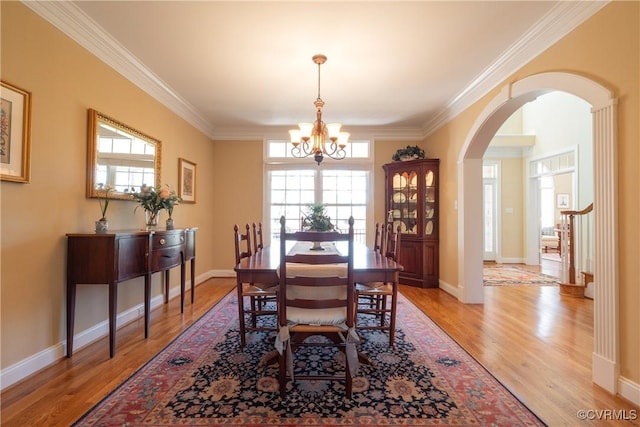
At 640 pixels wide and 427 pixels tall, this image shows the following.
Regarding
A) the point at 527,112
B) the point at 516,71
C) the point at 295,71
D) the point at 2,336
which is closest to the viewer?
the point at 2,336

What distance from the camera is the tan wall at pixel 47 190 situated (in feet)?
6.38

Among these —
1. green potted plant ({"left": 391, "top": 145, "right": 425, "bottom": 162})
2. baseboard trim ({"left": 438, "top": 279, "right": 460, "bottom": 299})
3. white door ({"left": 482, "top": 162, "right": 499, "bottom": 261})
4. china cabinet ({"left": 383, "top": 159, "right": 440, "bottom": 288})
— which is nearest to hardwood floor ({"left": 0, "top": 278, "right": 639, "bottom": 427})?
baseboard trim ({"left": 438, "top": 279, "right": 460, "bottom": 299})

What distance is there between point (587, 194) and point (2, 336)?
7.17 m

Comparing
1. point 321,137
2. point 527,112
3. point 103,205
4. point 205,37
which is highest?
point 527,112

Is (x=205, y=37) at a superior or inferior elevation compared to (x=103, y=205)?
superior

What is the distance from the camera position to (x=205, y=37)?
264cm

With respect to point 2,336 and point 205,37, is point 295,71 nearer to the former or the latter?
point 205,37

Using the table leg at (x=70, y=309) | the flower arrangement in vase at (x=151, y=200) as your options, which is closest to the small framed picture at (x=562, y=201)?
the flower arrangement in vase at (x=151, y=200)

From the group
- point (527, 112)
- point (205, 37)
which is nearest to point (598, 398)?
point (205, 37)

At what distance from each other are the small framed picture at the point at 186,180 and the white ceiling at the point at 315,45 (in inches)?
30.3

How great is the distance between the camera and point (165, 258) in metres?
3.03

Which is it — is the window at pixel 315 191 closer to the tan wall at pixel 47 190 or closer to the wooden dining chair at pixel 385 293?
the wooden dining chair at pixel 385 293

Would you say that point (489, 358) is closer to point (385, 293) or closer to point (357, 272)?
point (385, 293)

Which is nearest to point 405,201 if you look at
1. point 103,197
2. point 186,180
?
point 186,180
